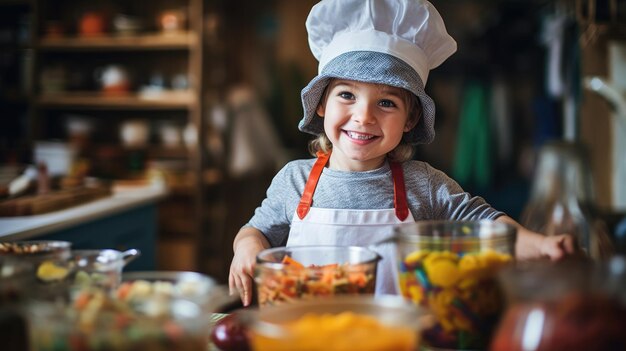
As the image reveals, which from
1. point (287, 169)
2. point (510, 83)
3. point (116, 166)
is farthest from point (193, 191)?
point (287, 169)

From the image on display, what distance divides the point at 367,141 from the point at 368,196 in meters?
0.12

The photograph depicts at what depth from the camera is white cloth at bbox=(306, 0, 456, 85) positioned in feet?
3.97

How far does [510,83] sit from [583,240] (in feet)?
11.6

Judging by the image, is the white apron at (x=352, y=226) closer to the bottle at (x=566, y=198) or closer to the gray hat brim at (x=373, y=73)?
the gray hat brim at (x=373, y=73)

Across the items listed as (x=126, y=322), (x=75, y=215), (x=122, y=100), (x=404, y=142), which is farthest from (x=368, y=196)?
(x=122, y=100)

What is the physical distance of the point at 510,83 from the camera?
4.25 metres

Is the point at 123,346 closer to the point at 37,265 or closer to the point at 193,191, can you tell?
the point at 37,265

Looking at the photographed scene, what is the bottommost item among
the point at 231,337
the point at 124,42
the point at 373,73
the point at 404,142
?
the point at 231,337

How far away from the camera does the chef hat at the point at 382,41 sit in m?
1.20

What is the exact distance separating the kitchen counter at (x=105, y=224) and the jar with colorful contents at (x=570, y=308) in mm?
1419

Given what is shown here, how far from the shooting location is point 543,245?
36.5 inches

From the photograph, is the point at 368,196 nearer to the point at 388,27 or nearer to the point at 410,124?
the point at 410,124

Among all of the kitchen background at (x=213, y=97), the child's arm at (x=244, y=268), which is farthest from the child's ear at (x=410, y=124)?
the kitchen background at (x=213, y=97)

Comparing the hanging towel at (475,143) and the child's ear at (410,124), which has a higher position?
the child's ear at (410,124)
